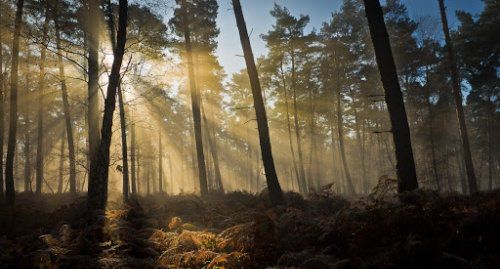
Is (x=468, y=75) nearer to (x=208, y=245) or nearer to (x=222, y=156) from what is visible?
(x=208, y=245)

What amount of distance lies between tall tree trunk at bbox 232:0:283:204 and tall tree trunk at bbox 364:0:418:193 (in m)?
4.55

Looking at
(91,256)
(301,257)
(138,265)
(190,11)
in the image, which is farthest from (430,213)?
(190,11)

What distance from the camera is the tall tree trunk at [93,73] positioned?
13961mm

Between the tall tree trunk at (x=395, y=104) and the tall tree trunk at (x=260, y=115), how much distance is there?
4.55m

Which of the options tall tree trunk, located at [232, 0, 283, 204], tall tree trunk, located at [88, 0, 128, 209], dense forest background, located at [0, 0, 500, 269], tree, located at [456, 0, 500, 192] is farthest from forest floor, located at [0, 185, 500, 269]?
tree, located at [456, 0, 500, 192]

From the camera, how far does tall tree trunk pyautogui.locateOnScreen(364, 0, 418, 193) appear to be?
350 inches

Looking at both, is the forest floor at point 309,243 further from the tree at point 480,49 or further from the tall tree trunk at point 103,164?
the tree at point 480,49

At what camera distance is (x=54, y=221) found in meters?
10.5

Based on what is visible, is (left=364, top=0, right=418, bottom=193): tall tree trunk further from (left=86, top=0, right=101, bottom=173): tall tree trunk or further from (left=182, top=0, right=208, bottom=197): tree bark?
(left=182, top=0, right=208, bottom=197): tree bark

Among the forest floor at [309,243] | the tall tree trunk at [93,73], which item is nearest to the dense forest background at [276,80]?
the tall tree trunk at [93,73]

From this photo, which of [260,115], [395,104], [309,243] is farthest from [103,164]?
[395,104]

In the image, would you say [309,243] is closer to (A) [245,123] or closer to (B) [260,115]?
(B) [260,115]

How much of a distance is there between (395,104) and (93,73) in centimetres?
1132

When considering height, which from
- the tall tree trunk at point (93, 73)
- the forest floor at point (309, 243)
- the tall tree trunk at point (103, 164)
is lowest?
the forest floor at point (309, 243)
